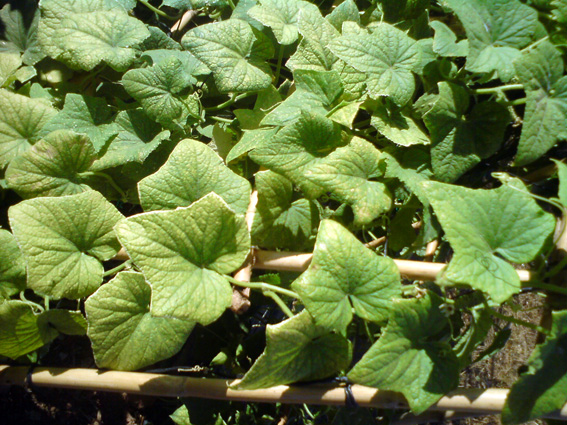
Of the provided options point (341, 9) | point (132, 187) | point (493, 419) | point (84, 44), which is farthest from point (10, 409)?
point (493, 419)

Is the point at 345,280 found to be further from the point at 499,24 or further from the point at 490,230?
the point at 499,24

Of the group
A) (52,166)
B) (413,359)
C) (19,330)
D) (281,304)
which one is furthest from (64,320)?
(413,359)

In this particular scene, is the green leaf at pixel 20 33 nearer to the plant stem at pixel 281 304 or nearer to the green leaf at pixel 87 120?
the green leaf at pixel 87 120

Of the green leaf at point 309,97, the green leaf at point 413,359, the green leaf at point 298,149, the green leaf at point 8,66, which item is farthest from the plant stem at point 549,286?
the green leaf at point 8,66

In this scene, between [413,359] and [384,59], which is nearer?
[413,359]

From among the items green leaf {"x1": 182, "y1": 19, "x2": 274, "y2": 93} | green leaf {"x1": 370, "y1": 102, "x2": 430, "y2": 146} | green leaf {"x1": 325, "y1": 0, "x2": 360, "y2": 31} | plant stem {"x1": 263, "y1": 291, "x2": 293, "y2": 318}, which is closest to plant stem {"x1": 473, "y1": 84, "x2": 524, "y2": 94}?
green leaf {"x1": 370, "y1": 102, "x2": 430, "y2": 146}

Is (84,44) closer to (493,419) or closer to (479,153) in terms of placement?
(479,153)
